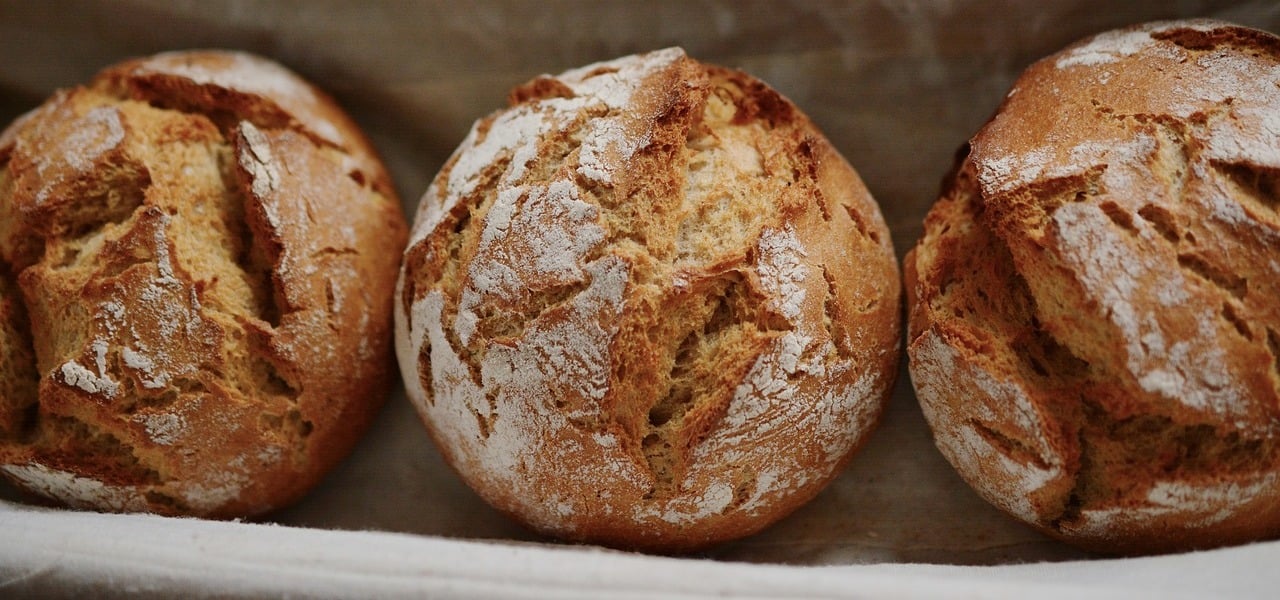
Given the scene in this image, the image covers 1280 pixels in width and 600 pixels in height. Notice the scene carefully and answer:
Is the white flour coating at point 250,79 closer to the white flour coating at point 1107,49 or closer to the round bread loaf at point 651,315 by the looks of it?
the round bread loaf at point 651,315

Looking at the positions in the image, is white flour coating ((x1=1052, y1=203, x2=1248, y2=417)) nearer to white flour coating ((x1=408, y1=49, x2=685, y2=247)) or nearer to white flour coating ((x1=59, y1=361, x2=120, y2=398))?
white flour coating ((x1=408, y1=49, x2=685, y2=247))

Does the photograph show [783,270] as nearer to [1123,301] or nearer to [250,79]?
[1123,301]

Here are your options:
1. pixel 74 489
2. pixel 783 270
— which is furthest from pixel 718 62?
pixel 74 489

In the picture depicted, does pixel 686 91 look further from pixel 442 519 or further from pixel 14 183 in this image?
pixel 14 183

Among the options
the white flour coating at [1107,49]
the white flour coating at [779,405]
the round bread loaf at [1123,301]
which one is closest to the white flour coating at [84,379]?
the white flour coating at [779,405]

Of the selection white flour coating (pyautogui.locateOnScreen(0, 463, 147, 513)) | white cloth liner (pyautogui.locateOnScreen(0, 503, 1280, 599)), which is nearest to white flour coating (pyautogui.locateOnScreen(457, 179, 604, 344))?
white cloth liner (pyautogui.locateOnScreen(0, 503, 1280, 599))

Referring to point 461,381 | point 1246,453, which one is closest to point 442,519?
point 461,381
